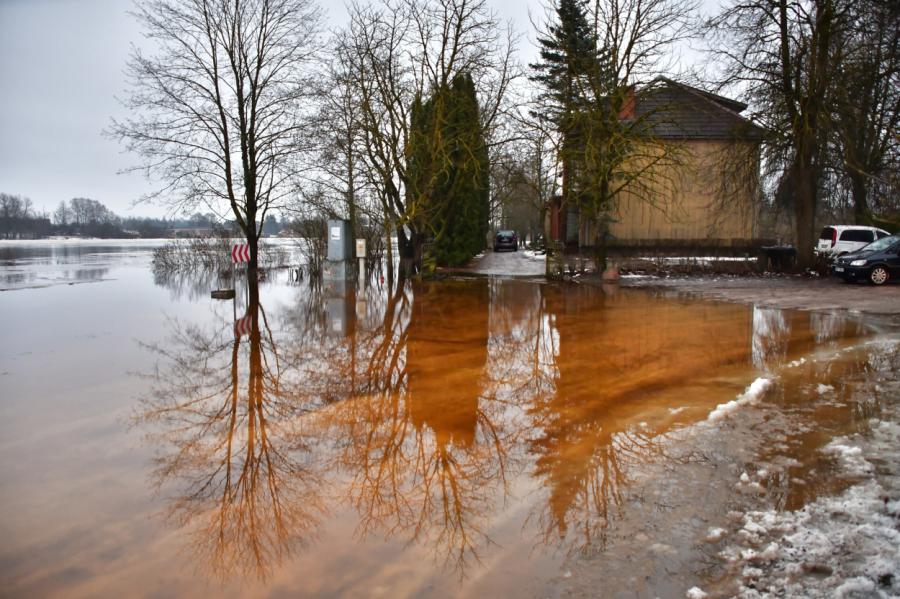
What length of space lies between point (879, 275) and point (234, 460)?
20.0 m

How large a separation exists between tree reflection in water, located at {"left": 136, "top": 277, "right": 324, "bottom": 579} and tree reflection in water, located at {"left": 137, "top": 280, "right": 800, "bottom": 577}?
0.02 metres

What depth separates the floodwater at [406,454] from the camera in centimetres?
358

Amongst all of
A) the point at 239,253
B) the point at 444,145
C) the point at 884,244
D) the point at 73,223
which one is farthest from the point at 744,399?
the point at 73,223

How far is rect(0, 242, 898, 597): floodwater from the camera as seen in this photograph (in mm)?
3578

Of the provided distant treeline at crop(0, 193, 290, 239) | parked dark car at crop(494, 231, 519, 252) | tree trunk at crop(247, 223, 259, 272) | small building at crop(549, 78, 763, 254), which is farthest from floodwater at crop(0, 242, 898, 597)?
distant treeline at crop(0, 193, 290, 239)

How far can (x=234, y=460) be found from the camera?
5.17 meters

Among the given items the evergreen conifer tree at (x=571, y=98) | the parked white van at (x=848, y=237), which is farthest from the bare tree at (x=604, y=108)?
the parked white van at (x=848, y=237)

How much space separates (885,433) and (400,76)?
828 inches

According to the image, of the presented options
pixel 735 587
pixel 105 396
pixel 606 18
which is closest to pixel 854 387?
pixel 735 587

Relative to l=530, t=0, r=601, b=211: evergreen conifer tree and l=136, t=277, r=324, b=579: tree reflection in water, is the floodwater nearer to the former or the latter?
l=136, t=277, r=324, b=579: tree reflection in water

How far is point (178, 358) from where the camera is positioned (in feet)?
30.4

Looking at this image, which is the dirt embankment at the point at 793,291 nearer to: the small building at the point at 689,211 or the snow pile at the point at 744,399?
the small building at the point at 689,211

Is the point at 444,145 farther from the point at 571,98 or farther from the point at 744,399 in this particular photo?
the point at 744,399

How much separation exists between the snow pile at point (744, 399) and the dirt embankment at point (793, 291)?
7.42m
